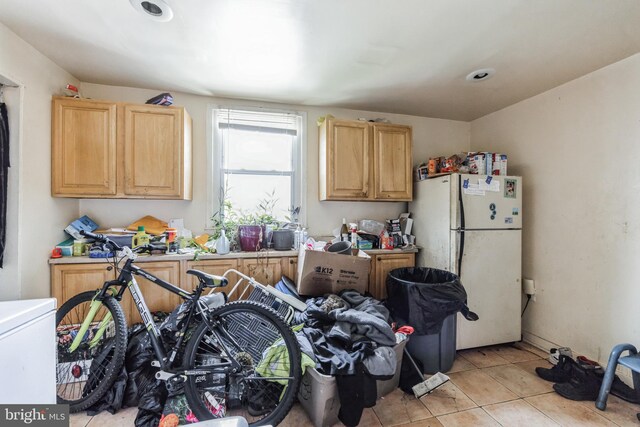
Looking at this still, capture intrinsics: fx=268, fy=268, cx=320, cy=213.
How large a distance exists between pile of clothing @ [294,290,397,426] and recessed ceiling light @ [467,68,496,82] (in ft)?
6.85

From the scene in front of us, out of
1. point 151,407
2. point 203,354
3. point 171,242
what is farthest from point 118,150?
point 151,407

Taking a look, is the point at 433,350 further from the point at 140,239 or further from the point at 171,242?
the point at 140,239

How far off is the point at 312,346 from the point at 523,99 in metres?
3.16

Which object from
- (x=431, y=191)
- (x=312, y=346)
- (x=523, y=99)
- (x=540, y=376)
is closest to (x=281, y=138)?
(x=431, y=191)

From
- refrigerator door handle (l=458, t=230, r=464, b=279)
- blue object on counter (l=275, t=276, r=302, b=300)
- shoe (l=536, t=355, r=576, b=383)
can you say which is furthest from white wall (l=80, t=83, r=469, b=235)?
shoe (l=536, t=355, r=576, b=383)

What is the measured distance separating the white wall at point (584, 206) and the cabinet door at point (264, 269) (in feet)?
8.37

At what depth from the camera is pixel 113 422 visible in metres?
1.65

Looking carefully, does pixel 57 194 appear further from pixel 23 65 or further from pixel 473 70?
pixel 473 70

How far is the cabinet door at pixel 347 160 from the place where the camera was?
276cm

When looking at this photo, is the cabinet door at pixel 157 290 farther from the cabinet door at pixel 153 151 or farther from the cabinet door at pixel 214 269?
the cabinet door at pixel 153 151

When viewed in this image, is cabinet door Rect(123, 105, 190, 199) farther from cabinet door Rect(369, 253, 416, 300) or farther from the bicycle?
cabinet door Rect(369, 253, 416, 300)

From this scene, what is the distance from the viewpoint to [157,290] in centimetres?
225

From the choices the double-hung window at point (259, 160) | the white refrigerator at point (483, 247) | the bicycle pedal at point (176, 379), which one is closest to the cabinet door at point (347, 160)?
the double-hung window at point (259, 160)

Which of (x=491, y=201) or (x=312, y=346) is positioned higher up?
(x=491, y=201)
